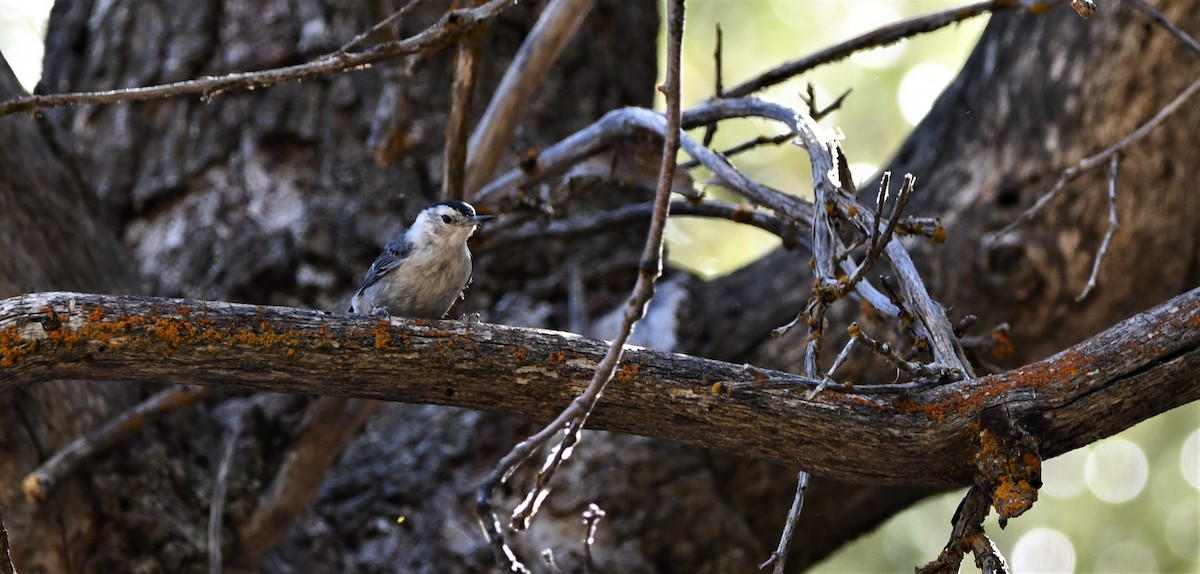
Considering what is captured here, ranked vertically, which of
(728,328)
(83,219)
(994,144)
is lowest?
(83,219)

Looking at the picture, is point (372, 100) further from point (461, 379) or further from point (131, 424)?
point (461, 379)

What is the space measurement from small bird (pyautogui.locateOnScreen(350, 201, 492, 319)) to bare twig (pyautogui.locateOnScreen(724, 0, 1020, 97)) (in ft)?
3.15

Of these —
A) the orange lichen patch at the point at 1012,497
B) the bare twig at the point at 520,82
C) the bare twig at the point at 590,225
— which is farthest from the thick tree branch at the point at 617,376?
the bare twig at the point at 520,82

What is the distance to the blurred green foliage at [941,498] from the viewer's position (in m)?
8.30

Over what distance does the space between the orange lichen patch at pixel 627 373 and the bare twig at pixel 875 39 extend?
142 cm

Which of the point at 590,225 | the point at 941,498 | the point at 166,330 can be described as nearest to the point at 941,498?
the point at 941,498

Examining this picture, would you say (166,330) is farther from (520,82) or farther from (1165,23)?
(1165,23)

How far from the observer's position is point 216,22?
182 inches

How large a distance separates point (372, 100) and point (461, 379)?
7.73ft

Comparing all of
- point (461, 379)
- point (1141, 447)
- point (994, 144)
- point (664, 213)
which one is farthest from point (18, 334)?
point (1141, 447)

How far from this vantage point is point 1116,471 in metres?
8.94

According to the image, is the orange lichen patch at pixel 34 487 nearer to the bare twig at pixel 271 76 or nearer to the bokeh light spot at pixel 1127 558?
the bare twig at pixel 271 76

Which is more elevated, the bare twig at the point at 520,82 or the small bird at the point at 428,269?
the bare twig at the point at 520,82

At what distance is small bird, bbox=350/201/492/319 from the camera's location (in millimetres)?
3566
